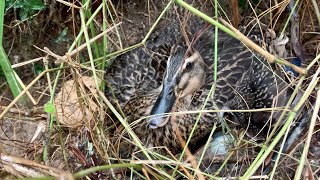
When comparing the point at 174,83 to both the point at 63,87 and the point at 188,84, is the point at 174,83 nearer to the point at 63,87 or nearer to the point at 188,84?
the point at 188,84

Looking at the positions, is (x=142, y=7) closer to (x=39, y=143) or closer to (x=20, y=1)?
(x=20, y=1)

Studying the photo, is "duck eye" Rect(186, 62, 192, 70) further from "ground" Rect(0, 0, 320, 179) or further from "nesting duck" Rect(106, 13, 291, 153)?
"ground" Rect(0, 0, 320, 179)

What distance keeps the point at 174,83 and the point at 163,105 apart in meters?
0.09

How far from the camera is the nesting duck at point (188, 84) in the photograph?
2191mm

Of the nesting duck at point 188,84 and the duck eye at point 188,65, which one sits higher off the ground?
the duck eye at point 188,65

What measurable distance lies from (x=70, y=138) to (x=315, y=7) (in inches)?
40.3

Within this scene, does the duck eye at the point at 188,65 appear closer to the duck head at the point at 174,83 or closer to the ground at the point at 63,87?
the duck head at the point at 174,83

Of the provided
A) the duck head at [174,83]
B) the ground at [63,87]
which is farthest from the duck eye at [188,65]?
the ground at [63,87]

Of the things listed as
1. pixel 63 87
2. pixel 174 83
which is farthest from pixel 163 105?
pixel 63 87

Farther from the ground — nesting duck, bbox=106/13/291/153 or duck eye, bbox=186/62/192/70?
duck eye, bbox=186/62/192/70

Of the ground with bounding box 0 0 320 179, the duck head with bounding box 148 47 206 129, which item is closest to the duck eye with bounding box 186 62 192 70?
the duck head with bounding box 148 47 206 129

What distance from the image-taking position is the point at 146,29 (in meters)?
2.72

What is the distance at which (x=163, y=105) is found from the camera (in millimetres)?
2154

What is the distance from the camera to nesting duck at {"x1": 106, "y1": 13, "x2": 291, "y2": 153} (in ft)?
7.19
